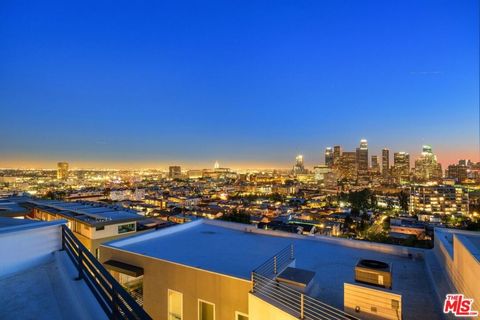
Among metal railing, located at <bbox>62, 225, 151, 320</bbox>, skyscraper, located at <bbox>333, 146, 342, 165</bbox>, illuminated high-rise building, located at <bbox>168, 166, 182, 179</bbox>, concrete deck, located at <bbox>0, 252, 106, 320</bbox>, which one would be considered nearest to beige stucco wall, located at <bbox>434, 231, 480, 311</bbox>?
metal railing, located at <bbox>62, 225, 151, 320</bbox>

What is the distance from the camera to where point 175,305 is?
5035 millimetres

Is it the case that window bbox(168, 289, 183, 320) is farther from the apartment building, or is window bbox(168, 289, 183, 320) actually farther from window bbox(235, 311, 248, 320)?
the apartment building

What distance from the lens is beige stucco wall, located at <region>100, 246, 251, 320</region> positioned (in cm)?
433

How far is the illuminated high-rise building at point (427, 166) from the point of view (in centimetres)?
13500

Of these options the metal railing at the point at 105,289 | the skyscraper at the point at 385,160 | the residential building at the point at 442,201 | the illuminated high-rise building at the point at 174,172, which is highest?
the skyscraper at the point at 385,160

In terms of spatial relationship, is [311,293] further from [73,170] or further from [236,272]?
[73,170]

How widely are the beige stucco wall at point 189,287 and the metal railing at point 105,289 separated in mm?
2286

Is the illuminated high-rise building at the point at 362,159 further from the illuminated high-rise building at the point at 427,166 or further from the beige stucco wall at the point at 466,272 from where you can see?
the beige stucco wall at the point at 466,272

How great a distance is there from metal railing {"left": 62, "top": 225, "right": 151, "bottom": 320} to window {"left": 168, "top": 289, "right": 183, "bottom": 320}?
2504 mm

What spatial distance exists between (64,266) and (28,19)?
18524 millimetres

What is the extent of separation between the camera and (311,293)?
3830mm

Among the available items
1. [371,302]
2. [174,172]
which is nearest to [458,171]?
[174,172]

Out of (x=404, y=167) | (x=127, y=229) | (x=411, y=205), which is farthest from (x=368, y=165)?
(x=127, y=229)

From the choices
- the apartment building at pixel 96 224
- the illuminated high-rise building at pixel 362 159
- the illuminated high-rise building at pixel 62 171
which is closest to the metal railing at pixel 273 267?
the apartment building at pixel 96 224
